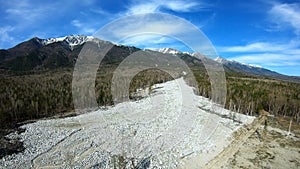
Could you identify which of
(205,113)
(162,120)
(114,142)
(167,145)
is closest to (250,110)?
(205,113)

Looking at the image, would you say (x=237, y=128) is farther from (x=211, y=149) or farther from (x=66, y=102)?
A: (x=66, y=102)

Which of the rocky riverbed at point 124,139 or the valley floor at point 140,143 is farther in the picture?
the rocky riverbed at point 124,139

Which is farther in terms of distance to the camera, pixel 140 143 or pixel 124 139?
pixel 124 139

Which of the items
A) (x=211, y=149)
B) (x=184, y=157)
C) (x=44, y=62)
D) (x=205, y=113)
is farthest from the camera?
(x=44, y=62)

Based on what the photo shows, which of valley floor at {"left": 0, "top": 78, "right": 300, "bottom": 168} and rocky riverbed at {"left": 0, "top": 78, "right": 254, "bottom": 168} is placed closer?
valley floor at {"left": 0, "top": 78, "right": 300, "bottom": 168}

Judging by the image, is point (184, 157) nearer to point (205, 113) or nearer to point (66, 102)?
point (205, 113)

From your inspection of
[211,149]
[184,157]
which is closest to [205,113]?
[211,149]

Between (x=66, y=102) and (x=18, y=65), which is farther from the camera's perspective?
(x=18, y=65)

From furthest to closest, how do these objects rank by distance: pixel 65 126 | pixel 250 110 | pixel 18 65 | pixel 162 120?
pixel 18 65, pixel 250 110, pixel 162 120, pixel 65 126

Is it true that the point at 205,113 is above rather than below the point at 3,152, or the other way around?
above
